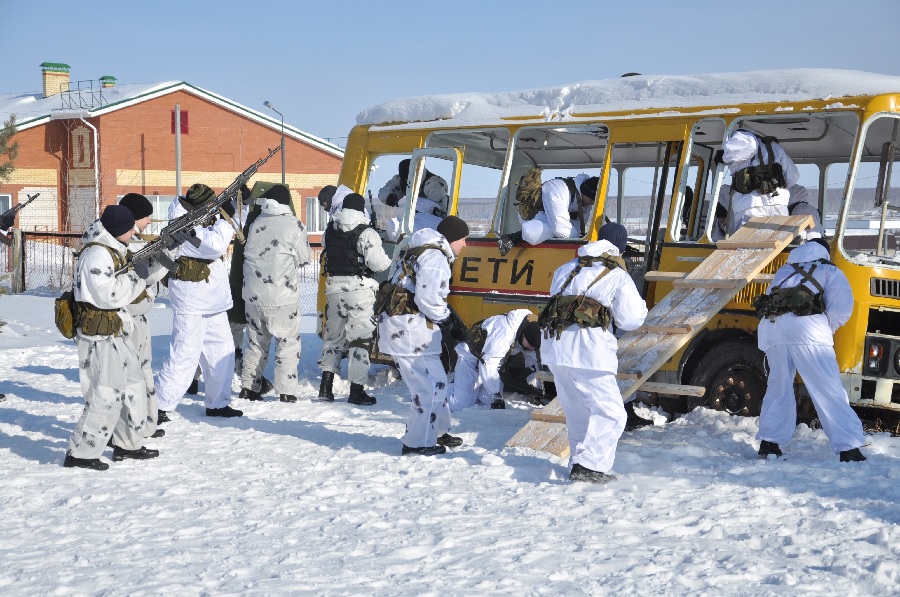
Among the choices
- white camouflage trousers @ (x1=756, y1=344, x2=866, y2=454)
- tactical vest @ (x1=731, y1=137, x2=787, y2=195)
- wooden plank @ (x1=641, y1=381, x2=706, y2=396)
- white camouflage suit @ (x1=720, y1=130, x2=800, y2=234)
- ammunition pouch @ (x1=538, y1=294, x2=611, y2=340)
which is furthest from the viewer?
tactical vest @ (x1=731, y1=137, x2=787, y2=195)

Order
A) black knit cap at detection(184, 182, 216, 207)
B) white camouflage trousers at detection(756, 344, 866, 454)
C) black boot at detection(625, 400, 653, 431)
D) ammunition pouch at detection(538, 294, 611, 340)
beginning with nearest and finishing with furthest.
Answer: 1. ammunition pouch at detection(538, 294, 611, 340)
2. white camouflage trousers at detection(756, 344, 866, 454)
3. black boot at detection(625, 400, 653, 431)
4. black knit cap at detection(184, 182, 216, 207)

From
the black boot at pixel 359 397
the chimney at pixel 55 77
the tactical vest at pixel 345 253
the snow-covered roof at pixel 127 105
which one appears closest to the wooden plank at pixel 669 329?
the black boot at pixel 359 397

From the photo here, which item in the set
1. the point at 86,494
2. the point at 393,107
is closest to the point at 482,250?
the point at 393,107

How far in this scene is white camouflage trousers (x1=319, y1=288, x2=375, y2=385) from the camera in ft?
29.7

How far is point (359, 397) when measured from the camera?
8945mm

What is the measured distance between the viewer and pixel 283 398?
29.4 ft

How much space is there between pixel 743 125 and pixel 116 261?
4.94m

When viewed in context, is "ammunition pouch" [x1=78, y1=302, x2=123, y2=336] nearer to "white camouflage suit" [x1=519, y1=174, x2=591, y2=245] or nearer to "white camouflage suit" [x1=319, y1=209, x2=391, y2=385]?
"white camouflage suit" [x1=319, y1=209, x2=391, y2=385]

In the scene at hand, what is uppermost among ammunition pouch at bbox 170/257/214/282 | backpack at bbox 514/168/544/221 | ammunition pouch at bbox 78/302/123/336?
backpack at bbox 514/168/544/221

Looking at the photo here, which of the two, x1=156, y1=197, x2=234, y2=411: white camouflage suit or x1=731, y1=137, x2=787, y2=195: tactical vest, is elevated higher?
x1=731, y1=137, x2=787, y2=195: tactical vest

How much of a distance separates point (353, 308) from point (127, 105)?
81.4 feet

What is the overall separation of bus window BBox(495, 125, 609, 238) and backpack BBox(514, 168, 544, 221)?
10 cm

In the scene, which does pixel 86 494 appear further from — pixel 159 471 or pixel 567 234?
pixel 567 234

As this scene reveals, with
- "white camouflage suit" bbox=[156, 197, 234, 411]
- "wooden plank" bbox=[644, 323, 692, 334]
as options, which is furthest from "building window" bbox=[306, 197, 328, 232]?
"wooden plank" bbox=[644, 323, 692, 334]
